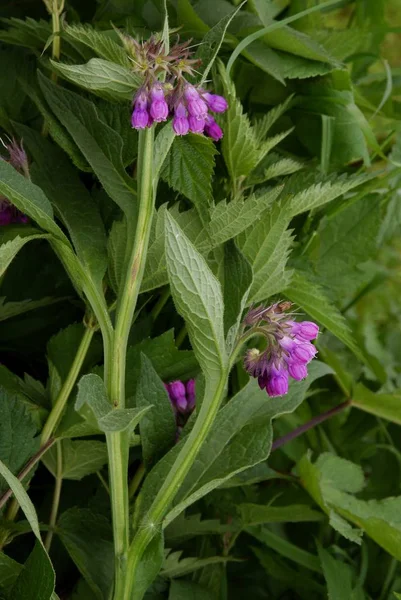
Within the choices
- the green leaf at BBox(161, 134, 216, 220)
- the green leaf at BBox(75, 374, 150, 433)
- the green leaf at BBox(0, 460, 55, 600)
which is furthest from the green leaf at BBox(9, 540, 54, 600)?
the green leaf at BBox(161, 134, 216, 220)

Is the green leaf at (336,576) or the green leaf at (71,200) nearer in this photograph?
the green leaf at (71,200)

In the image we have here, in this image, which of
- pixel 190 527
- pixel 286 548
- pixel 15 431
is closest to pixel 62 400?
pixel 15 431

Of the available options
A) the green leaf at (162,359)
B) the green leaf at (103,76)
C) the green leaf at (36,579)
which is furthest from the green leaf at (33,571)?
the green leaf at (103,76)

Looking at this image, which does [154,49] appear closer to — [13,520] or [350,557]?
[13,520]

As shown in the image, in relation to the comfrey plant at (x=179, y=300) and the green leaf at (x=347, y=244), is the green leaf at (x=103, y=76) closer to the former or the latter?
the comfrey plant at (x=179, y=300)

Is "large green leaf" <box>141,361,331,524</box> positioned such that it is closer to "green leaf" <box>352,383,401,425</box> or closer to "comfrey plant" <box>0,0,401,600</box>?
"comfrey plant" <box>0,0,401,600</box>

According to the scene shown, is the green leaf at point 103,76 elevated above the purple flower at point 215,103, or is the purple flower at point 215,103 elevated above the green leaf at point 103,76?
the green leaf at point 103,76

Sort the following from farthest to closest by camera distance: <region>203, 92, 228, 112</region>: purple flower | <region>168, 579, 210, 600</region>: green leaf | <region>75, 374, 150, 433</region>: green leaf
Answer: <region>168, 579, 210, 600</region>: green leaf
<region>203, 92, 228, 112</region>: purple flower
<region>75, 374, 150, 433</region>: green leaf
